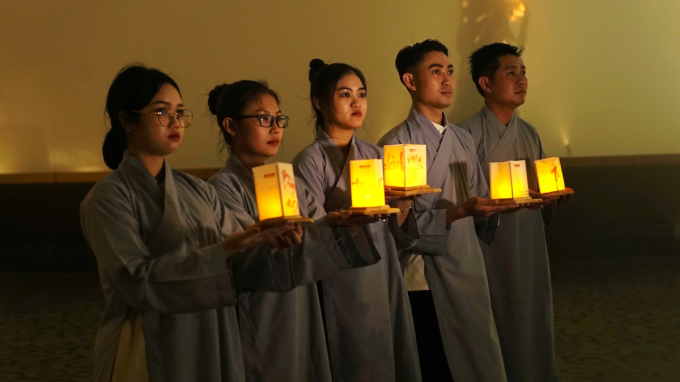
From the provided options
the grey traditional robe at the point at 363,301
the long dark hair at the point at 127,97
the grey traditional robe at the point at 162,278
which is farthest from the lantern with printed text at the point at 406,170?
the long dark hair at the point at 127,97

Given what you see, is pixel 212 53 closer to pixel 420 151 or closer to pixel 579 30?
pixel 579 30

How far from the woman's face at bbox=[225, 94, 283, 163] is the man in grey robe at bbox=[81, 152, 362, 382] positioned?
1.44 feet

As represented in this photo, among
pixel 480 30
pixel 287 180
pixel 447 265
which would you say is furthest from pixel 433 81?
pixel 480 30

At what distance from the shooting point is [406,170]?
219 centimetres

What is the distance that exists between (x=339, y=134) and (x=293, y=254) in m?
0.64

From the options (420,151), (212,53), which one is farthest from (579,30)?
(420,151)

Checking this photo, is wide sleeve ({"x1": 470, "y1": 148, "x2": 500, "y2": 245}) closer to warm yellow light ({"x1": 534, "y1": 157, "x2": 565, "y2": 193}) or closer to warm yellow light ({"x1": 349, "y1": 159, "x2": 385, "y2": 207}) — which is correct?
warm yellow light ({"x1": 534, "y1": 157, "x2": 565, "y2": 193})

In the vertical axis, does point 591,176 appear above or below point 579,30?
below

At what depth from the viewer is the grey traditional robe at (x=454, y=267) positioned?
249 centimetres

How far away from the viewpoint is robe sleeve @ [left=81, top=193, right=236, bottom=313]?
1505 mm

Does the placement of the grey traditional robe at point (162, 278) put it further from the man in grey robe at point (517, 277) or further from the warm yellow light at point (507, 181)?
the man in grey robe at point (517, 277)

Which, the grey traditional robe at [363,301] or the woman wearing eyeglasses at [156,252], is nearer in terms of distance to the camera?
the woman wearing eyeglasses at [156,252]

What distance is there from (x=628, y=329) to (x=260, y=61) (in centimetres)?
294

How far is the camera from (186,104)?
5.10 metres
